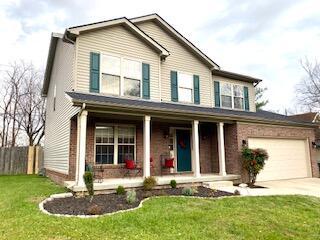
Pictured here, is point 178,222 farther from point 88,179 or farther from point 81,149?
point 81,149

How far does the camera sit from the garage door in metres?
12.5

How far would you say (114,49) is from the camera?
36.9 feet

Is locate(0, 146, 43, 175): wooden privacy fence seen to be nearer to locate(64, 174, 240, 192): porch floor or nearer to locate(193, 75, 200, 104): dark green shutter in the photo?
locate(64, 174, 240, 192): porch floor

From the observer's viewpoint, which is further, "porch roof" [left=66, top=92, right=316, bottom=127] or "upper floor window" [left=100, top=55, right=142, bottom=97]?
"upper floor window" [left=100, top=55, right=142, bottom=97]

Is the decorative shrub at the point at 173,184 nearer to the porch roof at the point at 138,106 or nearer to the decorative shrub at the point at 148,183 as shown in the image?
the decorative shrub at the point at 148,183

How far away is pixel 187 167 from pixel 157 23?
7.46 metres

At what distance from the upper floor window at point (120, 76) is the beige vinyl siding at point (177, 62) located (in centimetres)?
161

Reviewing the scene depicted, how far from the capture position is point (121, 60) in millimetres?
11281

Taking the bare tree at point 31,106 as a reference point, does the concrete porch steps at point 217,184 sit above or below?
below

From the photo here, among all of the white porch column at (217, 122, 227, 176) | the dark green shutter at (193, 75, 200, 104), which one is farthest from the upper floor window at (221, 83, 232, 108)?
the white porch column at (217, 122, 227, 176)

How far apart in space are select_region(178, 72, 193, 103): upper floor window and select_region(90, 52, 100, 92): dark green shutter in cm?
427

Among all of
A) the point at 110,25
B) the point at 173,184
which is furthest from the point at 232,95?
the point at 110,25

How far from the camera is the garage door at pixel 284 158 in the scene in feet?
41.1

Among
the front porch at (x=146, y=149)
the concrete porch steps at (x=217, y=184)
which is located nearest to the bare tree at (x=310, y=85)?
the front porch at (x=146, y=149)
